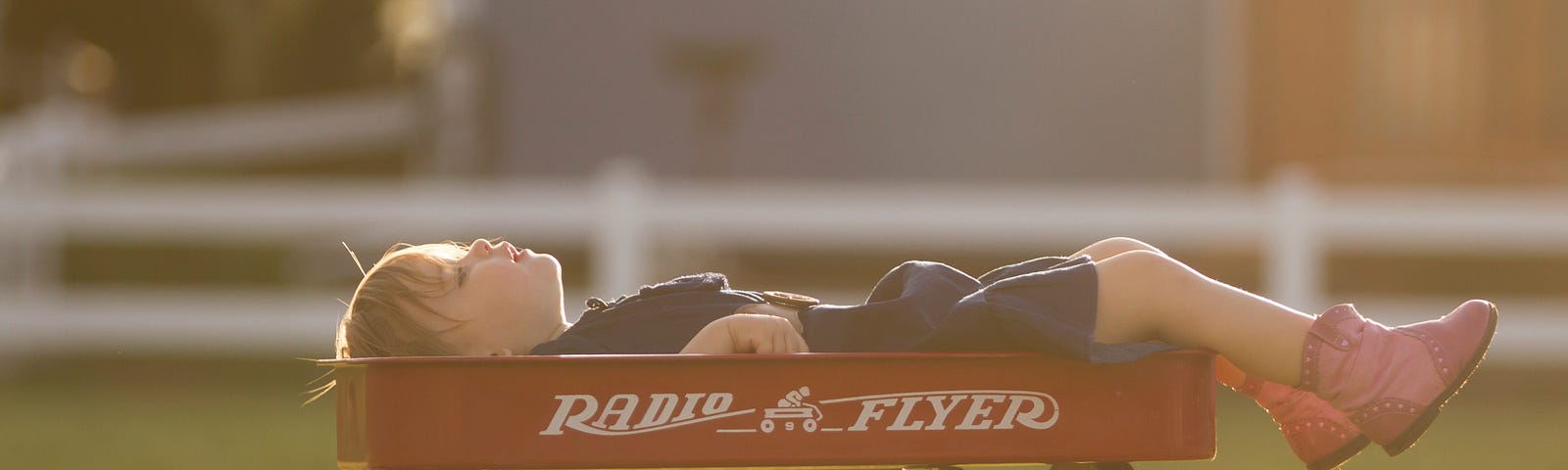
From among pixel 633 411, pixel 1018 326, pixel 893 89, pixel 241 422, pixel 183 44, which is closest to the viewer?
pixel 633 411

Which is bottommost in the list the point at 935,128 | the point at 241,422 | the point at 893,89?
the point at 241,422

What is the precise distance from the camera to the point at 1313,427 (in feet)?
12.4

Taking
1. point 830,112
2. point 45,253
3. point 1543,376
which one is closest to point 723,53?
point 830,112

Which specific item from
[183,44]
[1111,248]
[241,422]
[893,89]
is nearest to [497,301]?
[1111,248]

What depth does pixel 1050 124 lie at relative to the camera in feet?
37.8

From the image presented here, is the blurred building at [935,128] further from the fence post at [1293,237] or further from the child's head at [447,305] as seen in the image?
the child's head at [447,305]

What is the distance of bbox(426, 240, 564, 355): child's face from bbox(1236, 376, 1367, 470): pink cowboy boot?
1339mm

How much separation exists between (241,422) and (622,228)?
2063 mm

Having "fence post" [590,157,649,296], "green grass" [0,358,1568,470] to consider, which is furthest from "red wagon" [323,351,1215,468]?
"fence post" [590,157,649,296]

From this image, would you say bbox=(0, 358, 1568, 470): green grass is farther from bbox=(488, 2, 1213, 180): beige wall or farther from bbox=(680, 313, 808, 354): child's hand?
bbox=(680, 313, 808, 354): child's hand

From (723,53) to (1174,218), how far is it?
10.5 ft

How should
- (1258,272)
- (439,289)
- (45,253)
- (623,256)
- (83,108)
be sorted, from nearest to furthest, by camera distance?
(439,289), (623,256), (45,253), (1258,272), (83,108)

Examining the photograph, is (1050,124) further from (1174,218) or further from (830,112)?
(1174,218)

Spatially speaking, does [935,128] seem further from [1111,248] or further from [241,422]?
[1111,248]
